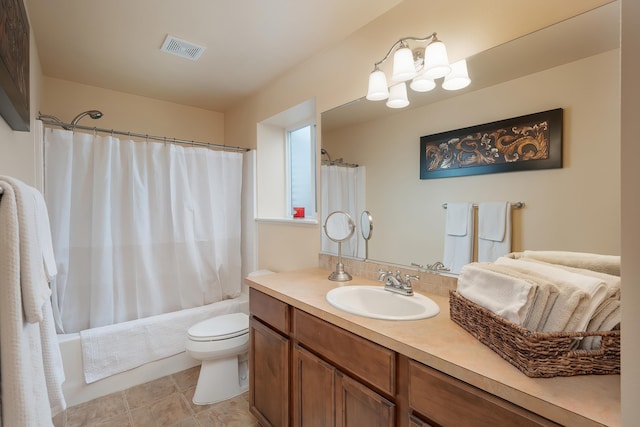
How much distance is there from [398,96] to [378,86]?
122 mm

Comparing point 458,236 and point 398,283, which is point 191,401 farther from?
point 458,236

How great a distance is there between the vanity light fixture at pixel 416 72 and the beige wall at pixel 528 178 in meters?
0.08

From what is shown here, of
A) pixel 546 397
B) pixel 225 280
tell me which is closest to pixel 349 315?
pixel 546 397

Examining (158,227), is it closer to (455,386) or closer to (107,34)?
(107,34)

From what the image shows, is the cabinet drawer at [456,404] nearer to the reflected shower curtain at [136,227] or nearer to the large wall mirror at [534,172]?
the large wall mirror at [534,172]

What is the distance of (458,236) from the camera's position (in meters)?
1.38

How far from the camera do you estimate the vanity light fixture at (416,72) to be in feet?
4.32

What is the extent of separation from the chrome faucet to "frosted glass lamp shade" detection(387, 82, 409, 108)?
0.89 m

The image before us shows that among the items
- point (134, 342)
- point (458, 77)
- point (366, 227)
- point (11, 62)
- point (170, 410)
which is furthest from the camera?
point (134, 342)

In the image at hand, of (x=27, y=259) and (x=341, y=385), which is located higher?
(x=27, y=259)

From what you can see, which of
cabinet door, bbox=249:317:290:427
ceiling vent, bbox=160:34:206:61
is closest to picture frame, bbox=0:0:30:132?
ceiling vent, bbox=160:34:206:61

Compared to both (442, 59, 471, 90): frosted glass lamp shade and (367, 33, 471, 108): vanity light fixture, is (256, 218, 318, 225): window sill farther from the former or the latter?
(442, 59, 471, 90): frosted glass lamp shade

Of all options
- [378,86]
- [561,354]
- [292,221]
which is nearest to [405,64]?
[378,86]

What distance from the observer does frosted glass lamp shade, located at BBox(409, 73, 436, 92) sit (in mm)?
1451
